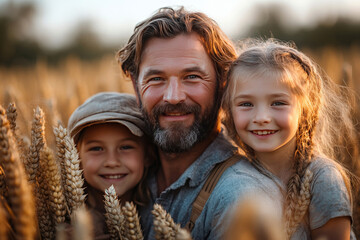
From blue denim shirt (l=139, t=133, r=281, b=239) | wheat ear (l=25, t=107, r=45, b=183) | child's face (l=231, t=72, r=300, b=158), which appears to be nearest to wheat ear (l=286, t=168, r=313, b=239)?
blue denim shirt (l=139, t=133, r=281, b=239)

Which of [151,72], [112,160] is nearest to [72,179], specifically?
[112,160]

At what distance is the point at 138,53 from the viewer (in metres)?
2.66

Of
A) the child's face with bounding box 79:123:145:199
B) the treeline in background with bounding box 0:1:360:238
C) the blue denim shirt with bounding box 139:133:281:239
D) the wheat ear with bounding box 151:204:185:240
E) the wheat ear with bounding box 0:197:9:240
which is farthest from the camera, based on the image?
the treeline in background with bounding box 0:1:360:238

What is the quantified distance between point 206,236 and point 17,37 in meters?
21.6

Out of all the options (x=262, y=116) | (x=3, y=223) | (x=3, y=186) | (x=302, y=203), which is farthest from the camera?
(x=262, y=116)

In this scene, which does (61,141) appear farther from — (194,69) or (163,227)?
(194,69)

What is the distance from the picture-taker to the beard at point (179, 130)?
242 centimetres

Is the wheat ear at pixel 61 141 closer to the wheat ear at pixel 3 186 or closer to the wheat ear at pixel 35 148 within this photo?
the wheat ear at pixel 35 148

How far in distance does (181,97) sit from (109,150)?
2.16 ft

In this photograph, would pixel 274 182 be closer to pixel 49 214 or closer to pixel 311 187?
pixel 311 187

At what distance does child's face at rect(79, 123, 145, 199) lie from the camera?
7.84 feet

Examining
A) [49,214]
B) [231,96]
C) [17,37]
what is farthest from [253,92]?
[17,37]

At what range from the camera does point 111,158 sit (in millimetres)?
2389

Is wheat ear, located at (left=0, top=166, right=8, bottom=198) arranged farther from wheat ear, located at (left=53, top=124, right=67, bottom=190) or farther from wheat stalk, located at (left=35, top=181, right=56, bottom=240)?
wheat ear, located at (left=53, top=124, right=67, bottom=190)
